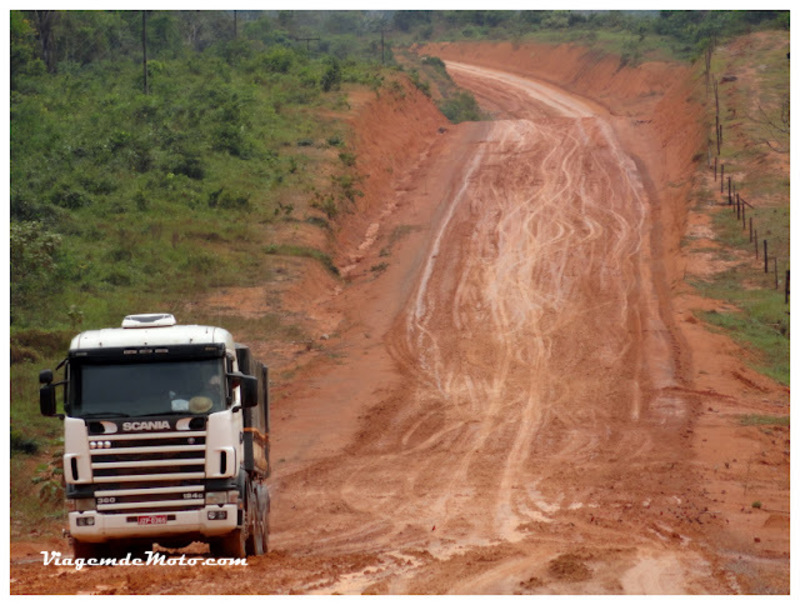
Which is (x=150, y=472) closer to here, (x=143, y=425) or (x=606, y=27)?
(x=143, y=425)

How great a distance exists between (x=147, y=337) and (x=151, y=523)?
216cm

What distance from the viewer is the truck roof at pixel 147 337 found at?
12617 mm

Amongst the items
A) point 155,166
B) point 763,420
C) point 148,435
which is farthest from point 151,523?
point 155,166

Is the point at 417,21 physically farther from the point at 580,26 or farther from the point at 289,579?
the point at 289,579

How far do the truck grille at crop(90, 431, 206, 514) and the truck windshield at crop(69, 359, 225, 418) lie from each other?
12.2 inches

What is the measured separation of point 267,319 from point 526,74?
172 ft

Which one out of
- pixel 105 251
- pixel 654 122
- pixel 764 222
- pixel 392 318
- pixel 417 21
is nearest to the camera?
pixel 392 318

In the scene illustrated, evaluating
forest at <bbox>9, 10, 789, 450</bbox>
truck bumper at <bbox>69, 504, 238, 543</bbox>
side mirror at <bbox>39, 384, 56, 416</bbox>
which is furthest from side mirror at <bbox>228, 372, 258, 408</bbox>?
forest at <bbox>9, 10, 789, 450</bbox>

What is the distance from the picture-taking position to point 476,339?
91.9 feet

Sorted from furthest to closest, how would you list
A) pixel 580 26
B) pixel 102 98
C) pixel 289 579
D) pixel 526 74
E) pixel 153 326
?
pixel 580 26
pixel 526 74
pixel 102 98
pixel 153 326
pixel 289 579

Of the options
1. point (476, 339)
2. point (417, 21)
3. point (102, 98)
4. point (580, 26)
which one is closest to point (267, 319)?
point (476, 339)

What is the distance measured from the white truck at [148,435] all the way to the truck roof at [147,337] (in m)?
0.01

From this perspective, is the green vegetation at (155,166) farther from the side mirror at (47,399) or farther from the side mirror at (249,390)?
the side mirror at (249,390)

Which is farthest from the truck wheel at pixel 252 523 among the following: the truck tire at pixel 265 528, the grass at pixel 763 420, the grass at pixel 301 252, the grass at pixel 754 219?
the grass at pixel 301 252
